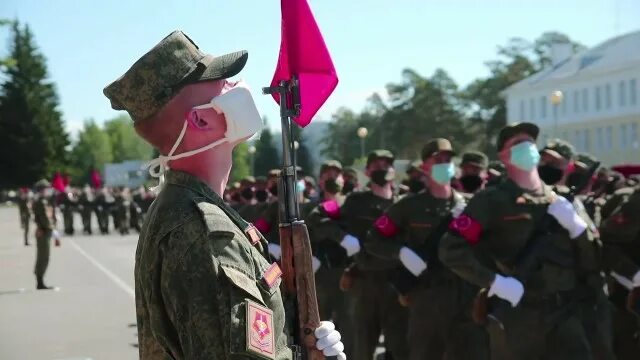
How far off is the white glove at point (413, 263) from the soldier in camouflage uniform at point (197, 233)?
14.5ft

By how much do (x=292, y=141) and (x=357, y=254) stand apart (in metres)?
5.54

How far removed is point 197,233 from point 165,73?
0.55 meters

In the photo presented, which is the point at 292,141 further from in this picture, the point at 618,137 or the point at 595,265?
the point at 618,137

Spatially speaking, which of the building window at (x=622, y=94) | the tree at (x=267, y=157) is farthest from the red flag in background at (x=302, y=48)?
the tree at (x=267, y=157)

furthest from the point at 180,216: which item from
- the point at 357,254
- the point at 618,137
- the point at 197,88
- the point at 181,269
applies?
the point at 618,137

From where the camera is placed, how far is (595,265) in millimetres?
6117

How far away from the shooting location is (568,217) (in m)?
5.97

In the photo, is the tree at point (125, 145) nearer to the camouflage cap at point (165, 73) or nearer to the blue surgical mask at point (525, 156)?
the blue surgical mask at point (525, 156)

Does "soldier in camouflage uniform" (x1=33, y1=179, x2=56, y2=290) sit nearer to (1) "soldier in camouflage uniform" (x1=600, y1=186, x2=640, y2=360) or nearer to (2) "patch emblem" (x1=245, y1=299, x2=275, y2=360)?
(1) "soldier in camouflage uniform" (x1=600, y1=186, x2=640, y2=360)

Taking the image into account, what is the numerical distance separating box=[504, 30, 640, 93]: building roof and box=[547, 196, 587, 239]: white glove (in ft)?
196

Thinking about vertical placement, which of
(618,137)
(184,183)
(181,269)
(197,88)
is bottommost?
(618,137)

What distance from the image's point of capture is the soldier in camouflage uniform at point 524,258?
234 inches

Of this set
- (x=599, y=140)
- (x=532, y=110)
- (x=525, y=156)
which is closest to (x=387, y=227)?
(x=525, y=156)

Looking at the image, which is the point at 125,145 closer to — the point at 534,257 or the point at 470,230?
the point at 470,230
